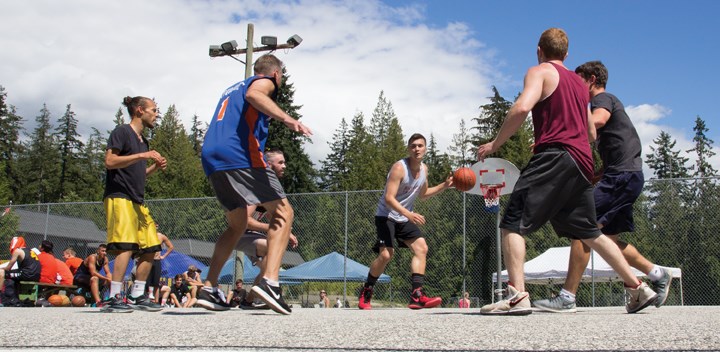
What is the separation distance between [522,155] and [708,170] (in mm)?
47909

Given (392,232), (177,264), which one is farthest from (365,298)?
(177,264)

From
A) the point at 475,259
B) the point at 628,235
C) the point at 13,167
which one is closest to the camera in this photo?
the point at 628,235

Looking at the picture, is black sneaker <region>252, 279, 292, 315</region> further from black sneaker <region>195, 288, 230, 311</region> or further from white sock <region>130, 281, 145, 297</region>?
white sock <region>130, 281, 145, 297</region>

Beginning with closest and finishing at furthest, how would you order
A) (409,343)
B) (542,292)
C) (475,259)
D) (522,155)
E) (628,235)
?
(409,343)
(628,235)
(475,259)
(542,292)
(522,155)

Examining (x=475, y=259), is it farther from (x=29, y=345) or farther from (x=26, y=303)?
(x=29, y=345)

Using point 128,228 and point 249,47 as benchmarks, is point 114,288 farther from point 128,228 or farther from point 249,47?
point 249,47

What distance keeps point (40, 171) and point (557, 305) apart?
78.2m

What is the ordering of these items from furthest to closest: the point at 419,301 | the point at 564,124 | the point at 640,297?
the point at 419,301
the point at 640,297
the point at 564,124

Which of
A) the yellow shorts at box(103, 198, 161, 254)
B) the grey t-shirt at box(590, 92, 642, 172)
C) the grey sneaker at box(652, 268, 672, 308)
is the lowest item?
the grey sneaker at box(652, 268, 672, 308)

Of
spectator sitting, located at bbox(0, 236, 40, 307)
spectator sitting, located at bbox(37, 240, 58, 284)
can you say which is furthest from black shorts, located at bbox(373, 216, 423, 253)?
spectator sitting, located at bbox(37, 240, 58, 284)

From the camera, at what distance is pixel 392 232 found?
7.67 m

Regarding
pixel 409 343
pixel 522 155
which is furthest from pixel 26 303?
pixel 522 155

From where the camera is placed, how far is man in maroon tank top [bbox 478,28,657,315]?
4285 millimetres

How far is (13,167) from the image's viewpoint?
7038cm
